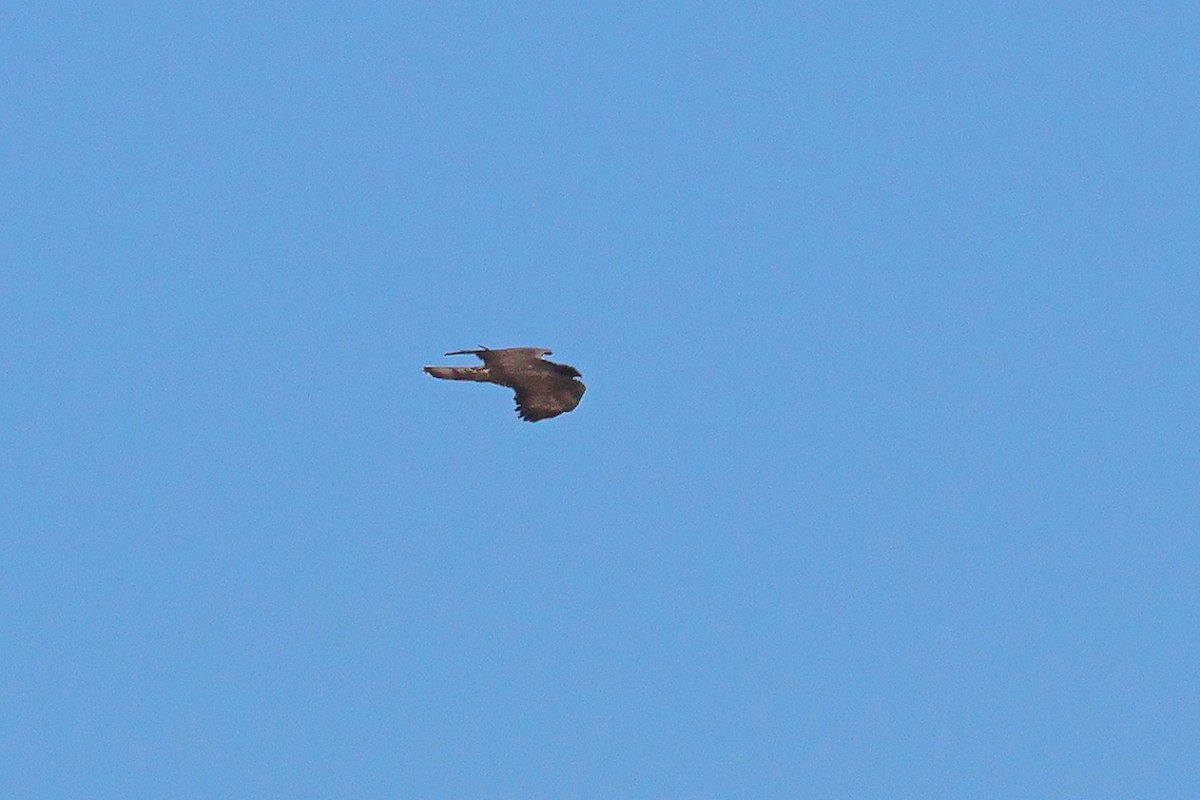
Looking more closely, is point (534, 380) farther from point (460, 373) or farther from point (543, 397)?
point (460, 373)

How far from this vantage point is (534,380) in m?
102

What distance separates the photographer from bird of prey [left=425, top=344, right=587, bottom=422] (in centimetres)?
10156

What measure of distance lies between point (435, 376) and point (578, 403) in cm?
378

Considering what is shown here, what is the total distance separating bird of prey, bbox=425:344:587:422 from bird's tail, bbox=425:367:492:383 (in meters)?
0.21

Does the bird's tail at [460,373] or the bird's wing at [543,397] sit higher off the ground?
the bird's tail at [460,373]

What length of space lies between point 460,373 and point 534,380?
2.24 m

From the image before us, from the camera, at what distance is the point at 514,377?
335ft

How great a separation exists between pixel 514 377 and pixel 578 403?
5.42 ft

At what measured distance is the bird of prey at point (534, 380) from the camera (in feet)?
333

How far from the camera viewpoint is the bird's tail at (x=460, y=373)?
102750mm

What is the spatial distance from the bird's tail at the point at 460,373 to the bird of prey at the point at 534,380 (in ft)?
0.68

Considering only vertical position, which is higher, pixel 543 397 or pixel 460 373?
pixel 460 373

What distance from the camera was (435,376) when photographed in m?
104

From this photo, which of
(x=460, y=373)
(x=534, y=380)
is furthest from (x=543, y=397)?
(x=460, y=373)
